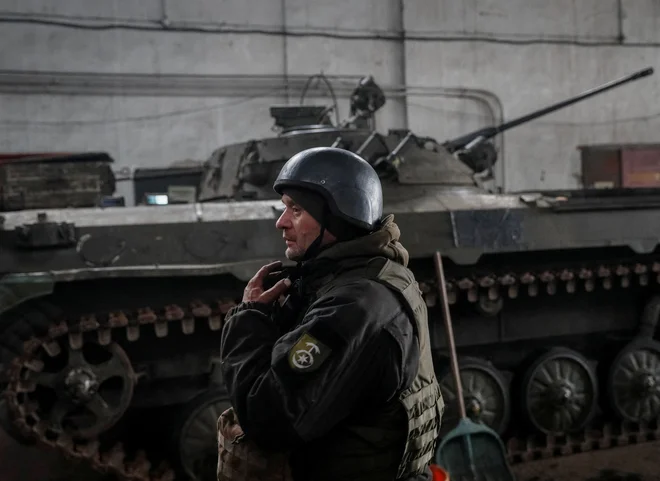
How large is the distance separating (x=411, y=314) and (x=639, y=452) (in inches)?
178

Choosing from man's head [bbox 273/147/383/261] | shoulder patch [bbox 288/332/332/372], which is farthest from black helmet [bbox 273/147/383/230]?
shoulder patch [bbox 288/332/332/372]

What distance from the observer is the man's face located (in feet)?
6.82

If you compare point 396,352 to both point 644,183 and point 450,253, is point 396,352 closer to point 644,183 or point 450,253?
point 450,253

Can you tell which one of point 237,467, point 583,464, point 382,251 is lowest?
point 583,464

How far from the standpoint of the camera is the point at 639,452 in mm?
5566

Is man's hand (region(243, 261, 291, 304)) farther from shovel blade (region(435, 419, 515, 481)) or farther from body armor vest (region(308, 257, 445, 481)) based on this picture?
shovel blade (region(435, 419, 515, 481))

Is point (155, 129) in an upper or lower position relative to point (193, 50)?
lower

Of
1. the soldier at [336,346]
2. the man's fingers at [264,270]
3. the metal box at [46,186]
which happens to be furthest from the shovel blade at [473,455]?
the metal box at [46,186]

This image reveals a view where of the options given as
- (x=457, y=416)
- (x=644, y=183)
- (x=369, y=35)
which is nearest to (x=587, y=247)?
(x=457, y=416)

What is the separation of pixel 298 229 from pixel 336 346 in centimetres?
44

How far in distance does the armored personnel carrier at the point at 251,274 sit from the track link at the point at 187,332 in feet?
0.05

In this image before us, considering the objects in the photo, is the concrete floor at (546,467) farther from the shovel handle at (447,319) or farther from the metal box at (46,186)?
the metal box at (46,186)

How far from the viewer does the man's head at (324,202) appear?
2.05 meters

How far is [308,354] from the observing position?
5.77 feet
